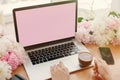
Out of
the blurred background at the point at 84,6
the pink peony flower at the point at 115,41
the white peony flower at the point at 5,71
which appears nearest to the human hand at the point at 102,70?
the pink peony flower at the point at 115,41

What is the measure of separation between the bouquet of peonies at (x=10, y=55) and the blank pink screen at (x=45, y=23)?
1.9 inches

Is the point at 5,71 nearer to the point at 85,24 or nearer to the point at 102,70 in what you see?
the point at 102,70

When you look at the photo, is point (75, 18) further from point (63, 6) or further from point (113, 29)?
point (113, 29)

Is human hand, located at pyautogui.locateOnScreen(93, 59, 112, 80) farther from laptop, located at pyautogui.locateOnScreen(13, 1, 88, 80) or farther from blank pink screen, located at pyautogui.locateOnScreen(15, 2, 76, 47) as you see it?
blank pink screen, located at pyautogui.locateOnScreen(15, 2, 76, 47)

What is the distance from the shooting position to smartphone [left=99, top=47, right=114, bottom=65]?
98cm

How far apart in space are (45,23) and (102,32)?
32 centimetres

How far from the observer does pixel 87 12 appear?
4.97 ft

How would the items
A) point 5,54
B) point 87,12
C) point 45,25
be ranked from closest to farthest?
1. point 5,54
2. point 45,25
3. point 87,12

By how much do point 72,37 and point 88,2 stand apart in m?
0.54

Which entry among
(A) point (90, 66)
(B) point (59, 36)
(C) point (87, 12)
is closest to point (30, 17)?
(B) point (59, 36)

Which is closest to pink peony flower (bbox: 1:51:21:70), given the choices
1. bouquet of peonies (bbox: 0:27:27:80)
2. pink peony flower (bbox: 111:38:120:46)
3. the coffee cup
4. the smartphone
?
bouquet of peonies (bbox: 0:27:27:80)

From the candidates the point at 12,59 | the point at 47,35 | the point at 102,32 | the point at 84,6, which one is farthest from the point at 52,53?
the point at 84,6

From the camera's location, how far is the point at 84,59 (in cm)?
91

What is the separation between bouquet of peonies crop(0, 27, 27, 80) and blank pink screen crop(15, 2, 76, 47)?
5cm
